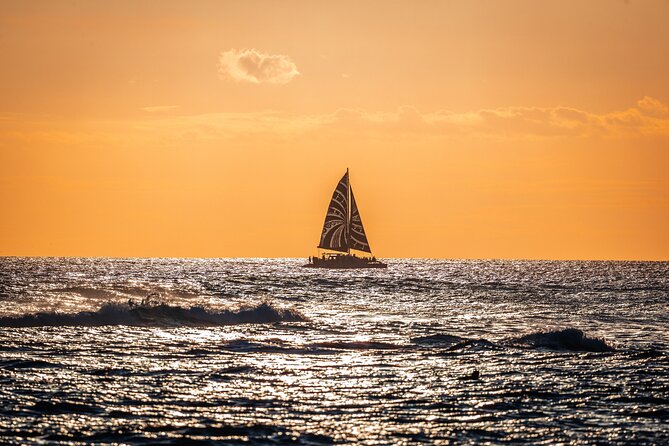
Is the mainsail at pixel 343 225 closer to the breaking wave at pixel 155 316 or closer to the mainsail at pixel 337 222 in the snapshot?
the mainsail at pixel 337 222

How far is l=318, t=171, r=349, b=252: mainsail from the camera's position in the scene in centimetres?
17425

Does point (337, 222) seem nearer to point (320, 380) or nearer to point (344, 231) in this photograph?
point (344, 231)

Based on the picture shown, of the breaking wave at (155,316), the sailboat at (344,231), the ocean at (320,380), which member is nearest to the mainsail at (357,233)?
the sailboat at (344,231)

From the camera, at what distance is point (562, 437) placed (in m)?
19.7

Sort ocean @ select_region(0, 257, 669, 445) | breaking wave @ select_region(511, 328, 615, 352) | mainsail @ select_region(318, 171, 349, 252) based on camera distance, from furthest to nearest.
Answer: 1. mainsail @ select_region(318, 171, 349, 252)
2. breaking wave @ select_region(511, 328, 615, 352)
3. ocean @ select_region(0, 257, 669, 445)

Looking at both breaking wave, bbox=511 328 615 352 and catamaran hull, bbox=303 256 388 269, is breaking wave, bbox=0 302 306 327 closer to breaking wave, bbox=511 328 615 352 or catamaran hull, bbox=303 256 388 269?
breaking wave, bbox=511 328 615 352

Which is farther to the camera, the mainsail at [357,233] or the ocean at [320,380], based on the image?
the mainsail at [357,233]

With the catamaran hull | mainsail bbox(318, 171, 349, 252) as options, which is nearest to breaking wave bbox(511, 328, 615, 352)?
mainsail bbox(318, 171, 349, 252)

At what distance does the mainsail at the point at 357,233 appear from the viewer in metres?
178

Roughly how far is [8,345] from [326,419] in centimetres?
1901

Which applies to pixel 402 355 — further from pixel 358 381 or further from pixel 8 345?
pixel 8 345

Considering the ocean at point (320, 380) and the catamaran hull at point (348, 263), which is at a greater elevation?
the catamaran hull at point (348, 263)

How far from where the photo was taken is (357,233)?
181m

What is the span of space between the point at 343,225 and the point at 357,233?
15.9 feet
